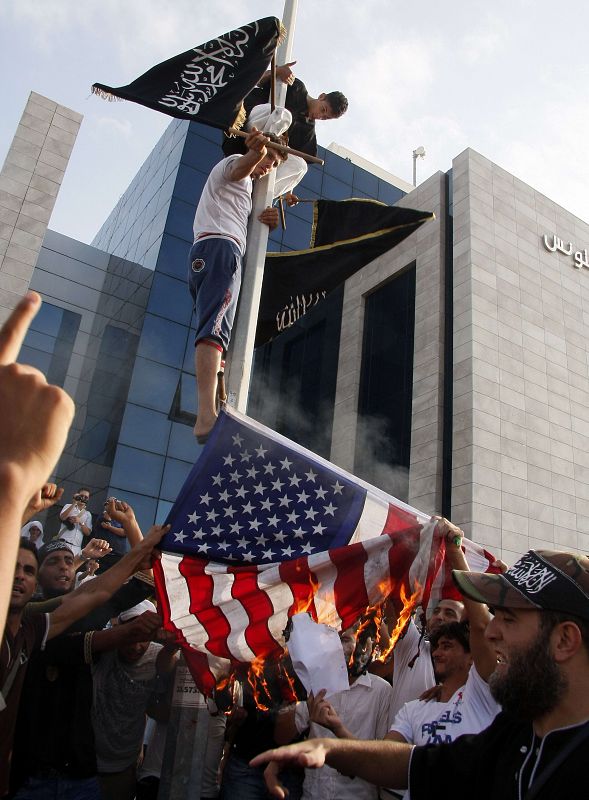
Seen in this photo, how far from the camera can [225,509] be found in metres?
3.88

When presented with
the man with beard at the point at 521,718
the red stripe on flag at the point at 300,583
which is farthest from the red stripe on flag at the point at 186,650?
the man with beard at the point at 521,718

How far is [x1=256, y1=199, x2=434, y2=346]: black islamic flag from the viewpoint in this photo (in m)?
5.55

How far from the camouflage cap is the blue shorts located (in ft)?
8.78

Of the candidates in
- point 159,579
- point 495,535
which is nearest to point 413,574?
point 159,579

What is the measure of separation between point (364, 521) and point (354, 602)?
0.52 meters

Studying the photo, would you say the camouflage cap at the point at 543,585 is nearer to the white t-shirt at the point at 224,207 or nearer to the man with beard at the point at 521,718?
the man with beard at the point at 521,718

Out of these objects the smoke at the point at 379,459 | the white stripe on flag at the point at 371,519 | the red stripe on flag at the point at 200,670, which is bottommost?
the red stripe on flag at the point at 200,670

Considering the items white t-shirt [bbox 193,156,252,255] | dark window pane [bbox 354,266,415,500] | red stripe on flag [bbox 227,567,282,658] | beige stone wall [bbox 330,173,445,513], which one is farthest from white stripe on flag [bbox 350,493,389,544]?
dark window pane [bbox 354,266,415,500]

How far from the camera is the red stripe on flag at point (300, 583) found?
12.1ft

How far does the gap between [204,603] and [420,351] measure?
13558 mm

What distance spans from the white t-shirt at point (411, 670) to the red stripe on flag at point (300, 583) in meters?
1.07

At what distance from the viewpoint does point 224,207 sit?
488cm

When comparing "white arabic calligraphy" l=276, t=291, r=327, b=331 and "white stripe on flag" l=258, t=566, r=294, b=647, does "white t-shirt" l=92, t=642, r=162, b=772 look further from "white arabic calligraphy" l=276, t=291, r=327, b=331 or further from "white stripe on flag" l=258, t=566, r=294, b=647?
"white arabic calligraphy" l=276, t=291, r=327, b=331

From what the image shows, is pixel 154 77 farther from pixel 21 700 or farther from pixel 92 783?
pixel 92 783
